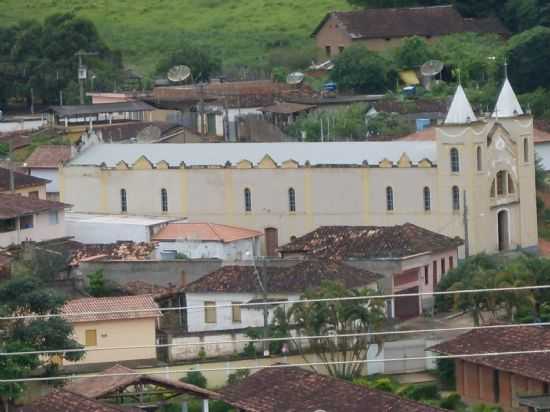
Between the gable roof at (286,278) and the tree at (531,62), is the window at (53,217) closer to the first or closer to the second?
the gable roof at (286,278)

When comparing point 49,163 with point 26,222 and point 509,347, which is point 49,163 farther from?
point 509,347

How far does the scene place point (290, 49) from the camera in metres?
94.1

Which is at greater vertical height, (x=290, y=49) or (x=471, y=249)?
(x=290, y=49)

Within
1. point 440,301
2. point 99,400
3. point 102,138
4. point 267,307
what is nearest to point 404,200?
point 440,301

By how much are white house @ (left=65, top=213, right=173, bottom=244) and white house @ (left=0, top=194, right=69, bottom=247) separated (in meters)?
0.68

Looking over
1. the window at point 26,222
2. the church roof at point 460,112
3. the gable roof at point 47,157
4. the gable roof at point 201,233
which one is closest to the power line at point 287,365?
the gable roof at point 201,233

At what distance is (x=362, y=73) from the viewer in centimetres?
8300

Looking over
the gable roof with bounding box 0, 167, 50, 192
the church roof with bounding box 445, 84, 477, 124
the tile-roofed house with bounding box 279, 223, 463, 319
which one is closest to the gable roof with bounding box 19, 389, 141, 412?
the tile-roofed house with bounding box 279, 223, 463, 319

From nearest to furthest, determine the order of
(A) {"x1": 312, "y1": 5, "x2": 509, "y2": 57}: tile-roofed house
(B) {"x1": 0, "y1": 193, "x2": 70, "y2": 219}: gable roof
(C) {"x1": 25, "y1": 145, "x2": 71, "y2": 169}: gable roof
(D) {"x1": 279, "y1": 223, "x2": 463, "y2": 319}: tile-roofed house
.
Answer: (D) {"x1": 279, "y1": 223, "x2": 463, "y2": 319}: tile-roofed house
(B) {"x1": 0, "y1": 193, "x2": 70, "y2": 219}: gable roof
(C) {"x1": 25, "y1": 145, "x2": 71, "y2": 169}: gable roof
(A) {"x1": 312, "y1": 5, "x2": 509, "y2": 57}: tile-roofed house

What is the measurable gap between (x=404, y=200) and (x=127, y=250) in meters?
6.99

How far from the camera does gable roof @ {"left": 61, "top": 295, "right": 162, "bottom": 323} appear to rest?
4334 cm

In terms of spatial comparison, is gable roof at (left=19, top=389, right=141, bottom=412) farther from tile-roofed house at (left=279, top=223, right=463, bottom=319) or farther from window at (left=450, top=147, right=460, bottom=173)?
window at (left=450, top=147, right=460, bottom=173)

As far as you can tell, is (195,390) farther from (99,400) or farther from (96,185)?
(96,185)

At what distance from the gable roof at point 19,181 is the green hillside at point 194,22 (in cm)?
3334
